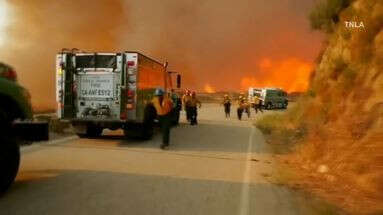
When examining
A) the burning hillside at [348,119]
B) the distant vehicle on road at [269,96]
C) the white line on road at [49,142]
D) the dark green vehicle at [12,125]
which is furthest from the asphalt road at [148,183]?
the distant vehicle on road at [269,96]

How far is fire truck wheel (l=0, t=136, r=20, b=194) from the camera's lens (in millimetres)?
9430

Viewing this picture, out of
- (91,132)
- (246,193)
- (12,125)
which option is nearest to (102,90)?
(91,132)

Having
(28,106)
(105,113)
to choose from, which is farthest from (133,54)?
(28,106)

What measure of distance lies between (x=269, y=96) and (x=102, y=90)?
1831 inches

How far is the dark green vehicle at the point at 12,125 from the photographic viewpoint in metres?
9.51

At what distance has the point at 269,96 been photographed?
6475 cm

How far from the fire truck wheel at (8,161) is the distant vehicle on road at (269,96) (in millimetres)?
54946

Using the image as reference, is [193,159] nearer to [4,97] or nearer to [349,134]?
[349,134]

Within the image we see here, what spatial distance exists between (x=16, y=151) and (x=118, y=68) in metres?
9.78

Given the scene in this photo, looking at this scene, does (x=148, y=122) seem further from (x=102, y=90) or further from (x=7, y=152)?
(x=7, y=152)

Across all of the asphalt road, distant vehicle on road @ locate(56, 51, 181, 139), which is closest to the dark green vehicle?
the asphalt road

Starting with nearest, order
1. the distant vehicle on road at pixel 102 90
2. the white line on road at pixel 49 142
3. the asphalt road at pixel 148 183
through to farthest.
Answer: the asphalt road at pixel 148 183 < the white line on road at pixel 49 142 < the distant vehicle on road at pixel 102 90
